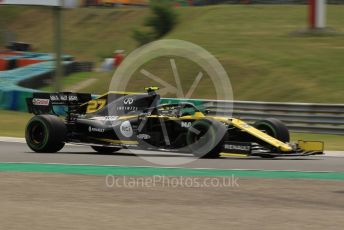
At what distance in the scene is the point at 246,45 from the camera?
34.6m

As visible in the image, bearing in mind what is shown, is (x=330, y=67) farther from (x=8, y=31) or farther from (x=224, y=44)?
(x=8, y=31)

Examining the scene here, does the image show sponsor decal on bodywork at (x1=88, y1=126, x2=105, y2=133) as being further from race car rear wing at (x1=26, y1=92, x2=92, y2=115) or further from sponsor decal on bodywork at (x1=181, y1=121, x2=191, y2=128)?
sponsor decal on bodywork at (x1=181, y1=121, x2=191, y2=128)

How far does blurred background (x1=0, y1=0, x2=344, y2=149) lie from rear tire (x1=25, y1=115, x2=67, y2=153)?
5.98m

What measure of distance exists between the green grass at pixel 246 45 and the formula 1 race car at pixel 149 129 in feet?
37.7

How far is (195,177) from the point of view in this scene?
34.0ft

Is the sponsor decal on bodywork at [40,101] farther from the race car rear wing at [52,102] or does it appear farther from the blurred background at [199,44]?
the blurred background at [199,44]

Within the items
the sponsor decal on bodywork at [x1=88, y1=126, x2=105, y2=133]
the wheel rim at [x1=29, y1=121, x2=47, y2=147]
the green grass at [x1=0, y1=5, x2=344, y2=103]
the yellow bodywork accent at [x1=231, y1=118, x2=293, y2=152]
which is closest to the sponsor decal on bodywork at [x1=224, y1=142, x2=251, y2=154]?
the yellow bodywork accent at [x1=231, y1=118, x2=293, y2=152]

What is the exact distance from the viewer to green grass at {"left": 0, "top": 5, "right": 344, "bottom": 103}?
2717 cm

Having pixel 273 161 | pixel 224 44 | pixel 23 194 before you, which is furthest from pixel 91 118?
pixel 224 44

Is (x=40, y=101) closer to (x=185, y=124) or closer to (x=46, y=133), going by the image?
(x=46, y=133)

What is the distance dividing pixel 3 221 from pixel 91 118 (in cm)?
678

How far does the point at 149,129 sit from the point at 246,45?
2212 cm

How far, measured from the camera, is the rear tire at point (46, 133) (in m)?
13.4

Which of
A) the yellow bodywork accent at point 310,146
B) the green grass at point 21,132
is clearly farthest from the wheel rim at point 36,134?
the green grass at point 21,132
